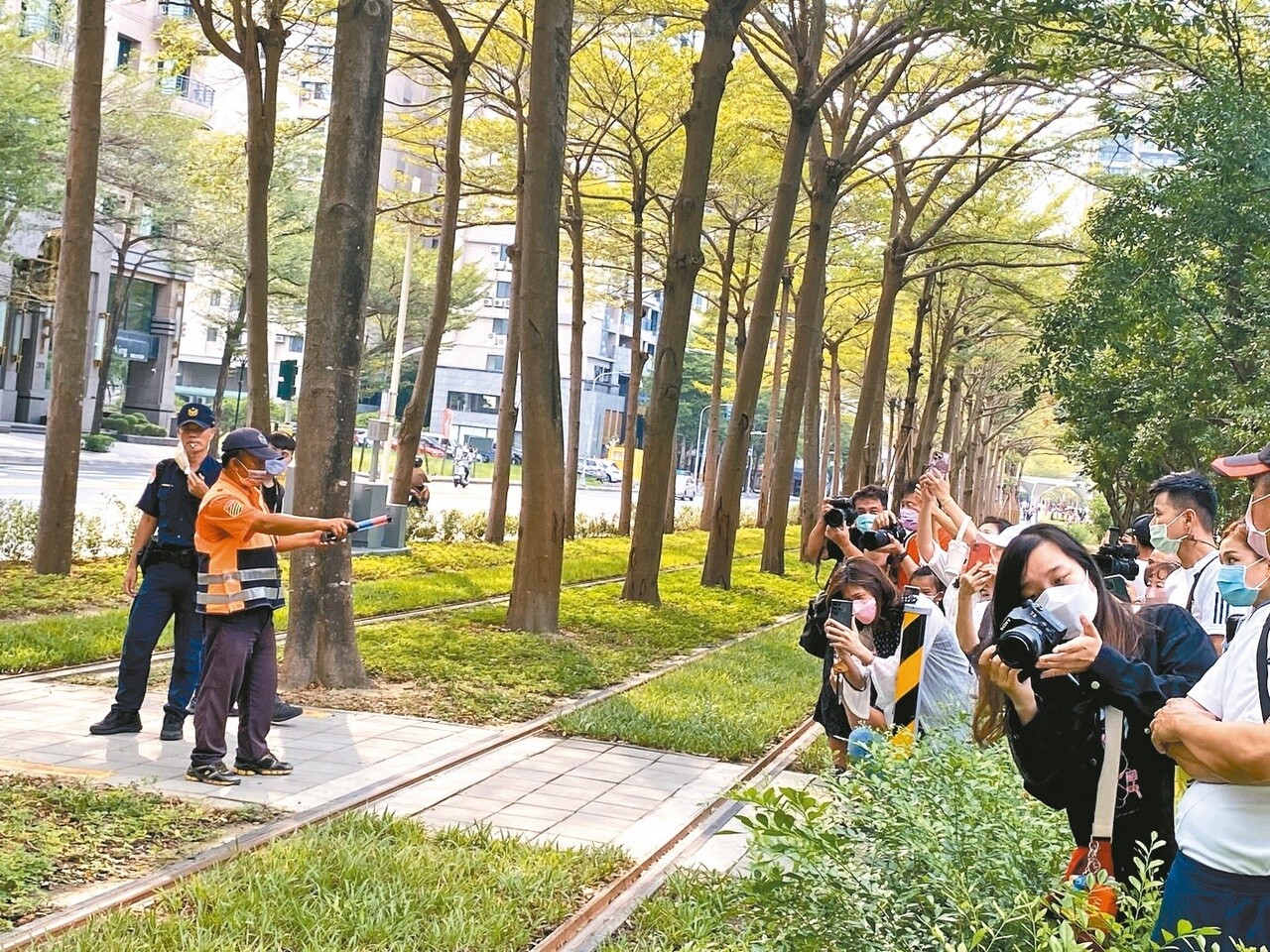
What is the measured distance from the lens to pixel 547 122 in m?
13.5

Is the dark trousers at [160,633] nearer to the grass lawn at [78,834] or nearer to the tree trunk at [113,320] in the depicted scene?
the grass lawn at [78,834]

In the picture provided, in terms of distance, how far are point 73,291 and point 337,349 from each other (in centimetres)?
566

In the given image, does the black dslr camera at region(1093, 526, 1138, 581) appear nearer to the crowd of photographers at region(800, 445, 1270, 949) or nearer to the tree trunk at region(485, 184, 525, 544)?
the crowd of photographers at region(800, 445, 1270, 949)

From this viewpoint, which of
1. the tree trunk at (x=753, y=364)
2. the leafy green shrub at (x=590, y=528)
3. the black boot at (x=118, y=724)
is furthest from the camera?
the leafy green shrub at (x=590, y=528)

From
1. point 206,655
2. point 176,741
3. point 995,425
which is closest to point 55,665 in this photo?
point 176,741

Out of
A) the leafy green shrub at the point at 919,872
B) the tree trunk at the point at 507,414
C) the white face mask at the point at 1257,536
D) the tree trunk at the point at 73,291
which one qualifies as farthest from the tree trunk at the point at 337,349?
the tree trunk at the point at 507,414

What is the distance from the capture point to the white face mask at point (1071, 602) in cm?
341

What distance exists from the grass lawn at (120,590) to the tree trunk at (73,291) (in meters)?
0.75

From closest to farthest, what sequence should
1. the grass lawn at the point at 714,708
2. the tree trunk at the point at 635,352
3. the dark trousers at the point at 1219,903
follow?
the dark trousers at the point at 1219,903, the grass lawn at the point at 714,708, the tree trunk at the point at 635,352

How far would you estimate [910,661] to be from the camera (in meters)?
6.80

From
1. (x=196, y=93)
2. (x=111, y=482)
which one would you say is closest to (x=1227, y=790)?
(x=111, y=482)

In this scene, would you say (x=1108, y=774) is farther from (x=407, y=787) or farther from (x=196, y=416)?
(x=196, y=416)

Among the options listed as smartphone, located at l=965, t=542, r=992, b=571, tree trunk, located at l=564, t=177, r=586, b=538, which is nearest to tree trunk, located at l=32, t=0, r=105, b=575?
smartphone, located at l=965, t=542, r=992, b=571

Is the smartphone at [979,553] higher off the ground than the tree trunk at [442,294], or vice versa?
the tree trunk at [442,294]
